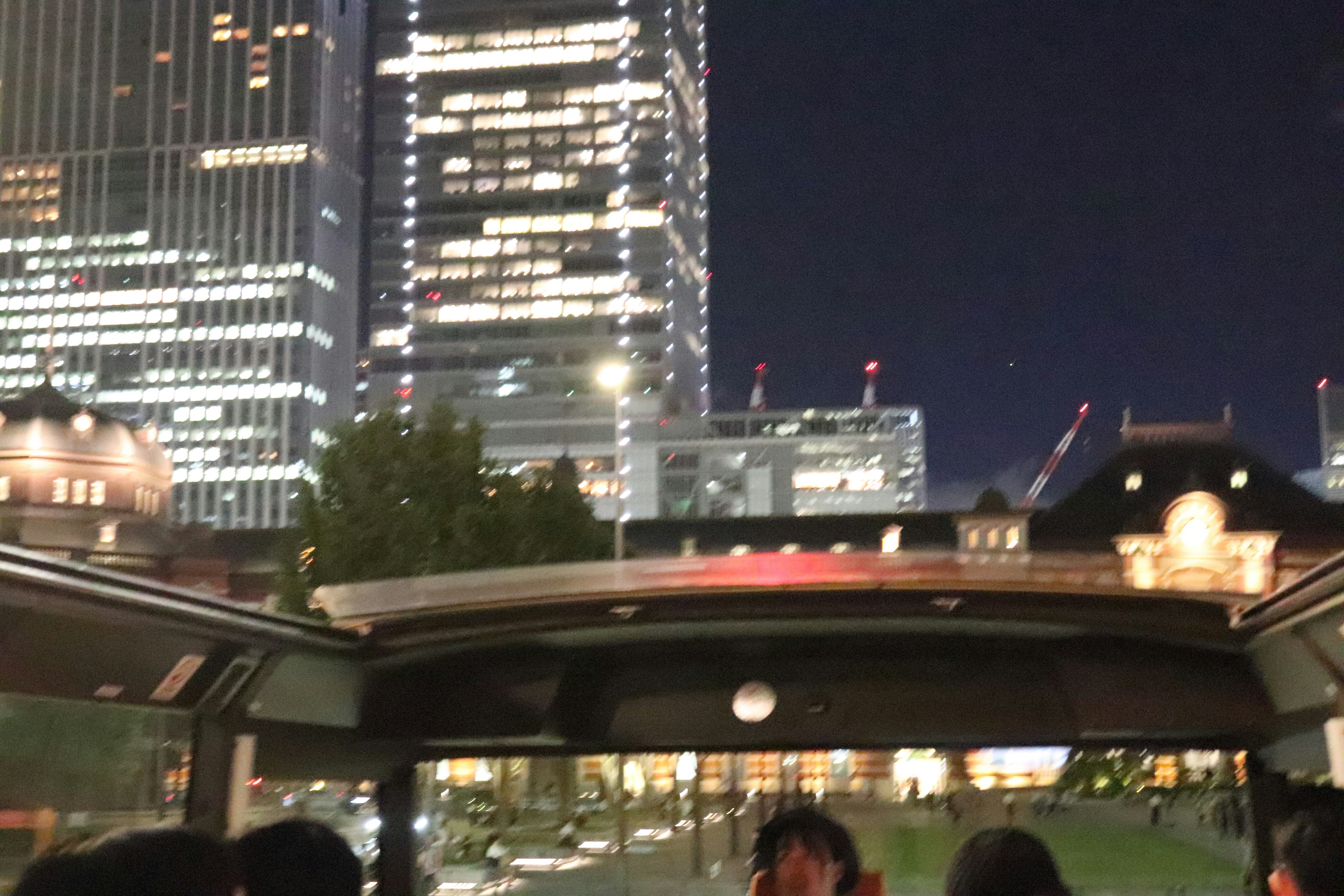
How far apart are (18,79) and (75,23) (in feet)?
33.8

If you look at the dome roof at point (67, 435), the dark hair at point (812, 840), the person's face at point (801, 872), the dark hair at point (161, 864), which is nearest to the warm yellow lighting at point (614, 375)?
the dark hair at point (812, 840)

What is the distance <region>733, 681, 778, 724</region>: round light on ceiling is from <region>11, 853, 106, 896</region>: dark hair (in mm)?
7068

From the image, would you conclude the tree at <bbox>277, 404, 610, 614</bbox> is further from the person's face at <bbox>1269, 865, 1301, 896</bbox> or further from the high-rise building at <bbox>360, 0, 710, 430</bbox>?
the high-rise building at <bbox>360, 0, 710, 430</bbox>

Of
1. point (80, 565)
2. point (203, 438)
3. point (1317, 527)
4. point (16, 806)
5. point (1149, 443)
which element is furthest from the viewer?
point (203, 438)

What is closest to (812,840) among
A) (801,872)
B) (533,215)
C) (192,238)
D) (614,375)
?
(801,872)

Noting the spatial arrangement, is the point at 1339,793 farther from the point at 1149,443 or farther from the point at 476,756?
the point at 1149,443

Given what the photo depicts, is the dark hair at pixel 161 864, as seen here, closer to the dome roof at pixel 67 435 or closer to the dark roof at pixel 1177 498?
the dark roof at pixel 1177 498

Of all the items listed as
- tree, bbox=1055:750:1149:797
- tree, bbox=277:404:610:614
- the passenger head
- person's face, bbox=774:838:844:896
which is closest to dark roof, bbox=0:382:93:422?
tree, bbox=277:404:610:614

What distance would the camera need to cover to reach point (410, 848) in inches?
433

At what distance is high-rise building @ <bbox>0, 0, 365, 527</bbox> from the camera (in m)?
176

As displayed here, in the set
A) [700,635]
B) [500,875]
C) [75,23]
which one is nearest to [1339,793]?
[700,635]

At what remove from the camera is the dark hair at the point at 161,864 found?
3.40 m

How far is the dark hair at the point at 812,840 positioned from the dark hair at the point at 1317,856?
8.21 ft

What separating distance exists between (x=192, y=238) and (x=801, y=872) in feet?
595
